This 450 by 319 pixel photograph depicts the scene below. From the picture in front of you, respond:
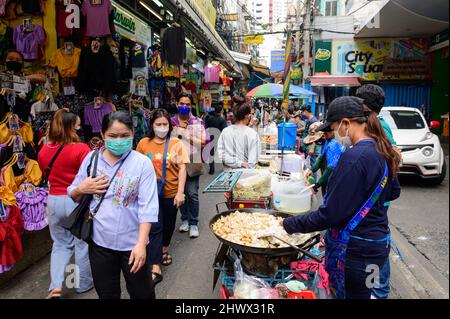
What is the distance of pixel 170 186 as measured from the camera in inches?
167

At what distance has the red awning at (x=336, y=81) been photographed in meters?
18.3

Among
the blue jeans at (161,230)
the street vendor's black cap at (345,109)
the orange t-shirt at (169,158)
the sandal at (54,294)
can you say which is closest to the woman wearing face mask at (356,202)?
the street vendor's black cap at (345,109)

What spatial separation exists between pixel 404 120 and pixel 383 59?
1043 centimetres

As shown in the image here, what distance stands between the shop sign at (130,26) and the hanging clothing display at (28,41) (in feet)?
4.48

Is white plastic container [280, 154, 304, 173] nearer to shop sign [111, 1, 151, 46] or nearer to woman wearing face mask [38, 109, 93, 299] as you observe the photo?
woman wearing face mask [38, 109, 93, 299]

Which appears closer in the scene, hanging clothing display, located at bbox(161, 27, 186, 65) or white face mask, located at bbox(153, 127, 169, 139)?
white face mask, located at bbox(153, 127, 169, 139)

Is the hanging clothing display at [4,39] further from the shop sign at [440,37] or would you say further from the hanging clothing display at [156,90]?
the shop sign at [440,37]

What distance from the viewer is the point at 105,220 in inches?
100

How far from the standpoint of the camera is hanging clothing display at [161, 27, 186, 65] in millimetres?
7094

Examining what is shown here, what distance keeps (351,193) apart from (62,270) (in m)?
3.13

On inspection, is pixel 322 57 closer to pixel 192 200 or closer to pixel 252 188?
pixel 192 200

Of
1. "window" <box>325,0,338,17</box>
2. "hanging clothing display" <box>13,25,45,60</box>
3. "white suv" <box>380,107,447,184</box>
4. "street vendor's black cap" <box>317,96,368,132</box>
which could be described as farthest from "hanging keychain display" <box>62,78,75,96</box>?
"window" <box>325,0,338,17</box>

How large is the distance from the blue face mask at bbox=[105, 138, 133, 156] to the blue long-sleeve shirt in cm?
146

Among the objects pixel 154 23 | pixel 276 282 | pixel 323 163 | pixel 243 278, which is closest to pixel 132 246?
pixel 243 278
